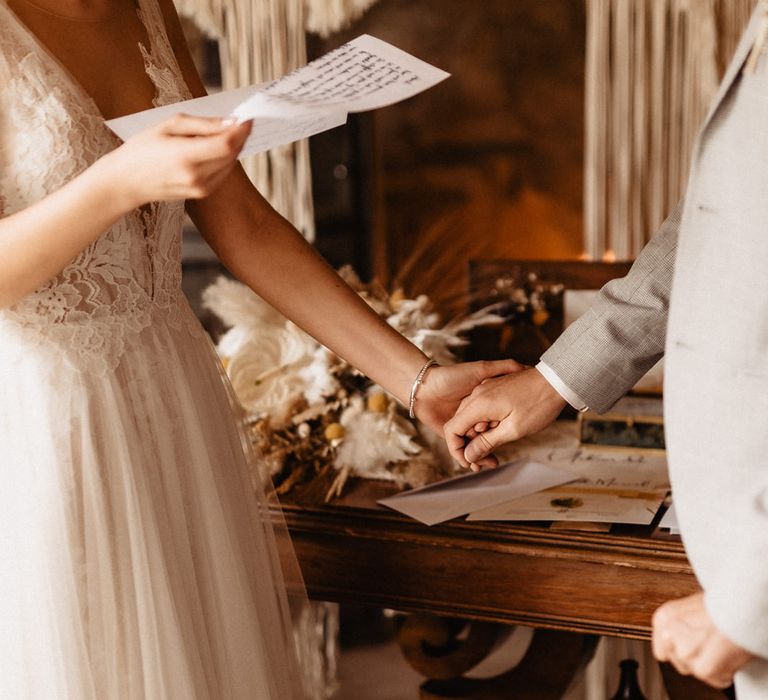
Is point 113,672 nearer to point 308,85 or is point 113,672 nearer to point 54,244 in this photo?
point 54,244

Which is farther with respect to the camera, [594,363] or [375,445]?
[375,445]

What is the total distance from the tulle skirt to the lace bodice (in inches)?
1.0

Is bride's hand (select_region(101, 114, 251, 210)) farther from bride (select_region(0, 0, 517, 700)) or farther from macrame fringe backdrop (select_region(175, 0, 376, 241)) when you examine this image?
macrame fringe backdrop (select_region(175, 0, 376, 241))

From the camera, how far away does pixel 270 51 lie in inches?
110

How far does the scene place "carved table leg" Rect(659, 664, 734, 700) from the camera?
1.83 m

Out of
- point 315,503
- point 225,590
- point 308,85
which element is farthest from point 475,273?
point 308,85

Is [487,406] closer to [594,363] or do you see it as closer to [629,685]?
[594,363]

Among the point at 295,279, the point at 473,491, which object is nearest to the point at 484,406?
the point at 473,491

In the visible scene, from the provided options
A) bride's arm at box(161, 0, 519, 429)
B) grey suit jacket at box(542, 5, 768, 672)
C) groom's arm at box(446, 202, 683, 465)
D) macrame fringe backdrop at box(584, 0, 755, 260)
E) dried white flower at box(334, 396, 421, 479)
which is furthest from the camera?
macrame fringe backdrop at box(584, 0, 755, 260)

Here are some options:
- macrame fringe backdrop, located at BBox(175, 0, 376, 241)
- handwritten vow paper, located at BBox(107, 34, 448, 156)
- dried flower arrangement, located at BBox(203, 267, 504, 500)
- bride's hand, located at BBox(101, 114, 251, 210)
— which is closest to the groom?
handwritten vow paper, located at BBox(107, 34, 448, 156)

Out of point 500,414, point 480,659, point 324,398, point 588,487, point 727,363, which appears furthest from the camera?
point 480,659

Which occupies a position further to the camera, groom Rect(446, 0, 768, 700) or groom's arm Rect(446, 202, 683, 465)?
groom's arm Rect(446, 202, 683, 465)

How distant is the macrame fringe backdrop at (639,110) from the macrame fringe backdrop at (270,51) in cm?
78

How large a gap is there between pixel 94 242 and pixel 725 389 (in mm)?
749
